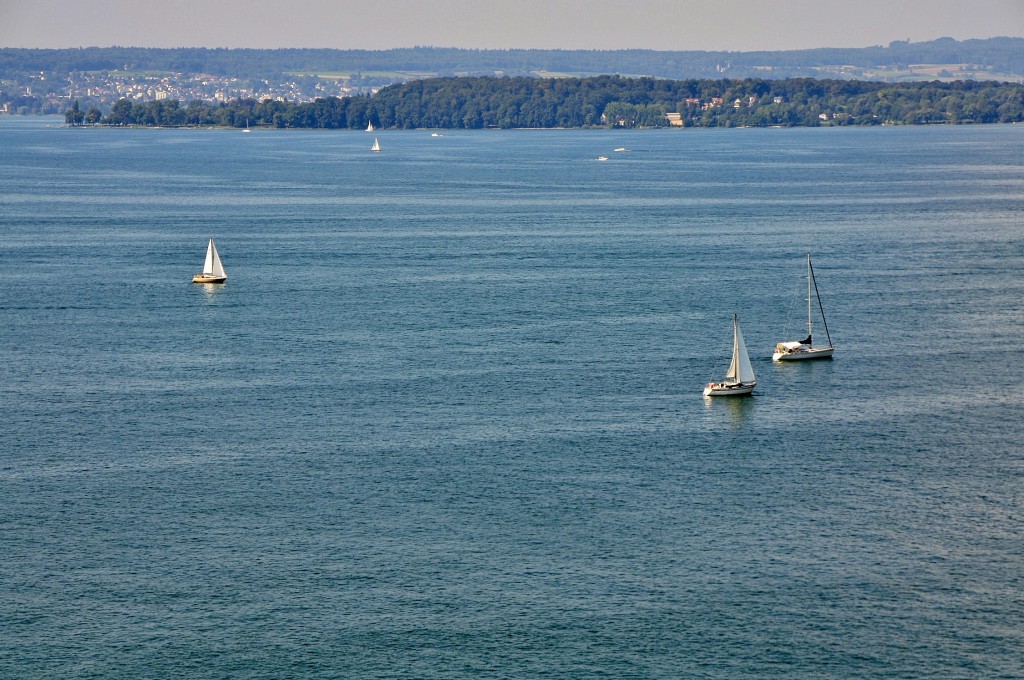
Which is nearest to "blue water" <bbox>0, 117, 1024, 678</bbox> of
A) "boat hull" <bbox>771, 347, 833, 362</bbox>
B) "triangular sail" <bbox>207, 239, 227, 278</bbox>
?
"boat hull" <bbox>771, 347, 833, 362</bbox>

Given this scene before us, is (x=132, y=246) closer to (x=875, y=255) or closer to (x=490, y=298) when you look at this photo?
(x=490, y=298)

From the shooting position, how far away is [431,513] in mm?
79562

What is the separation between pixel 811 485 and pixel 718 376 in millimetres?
23054

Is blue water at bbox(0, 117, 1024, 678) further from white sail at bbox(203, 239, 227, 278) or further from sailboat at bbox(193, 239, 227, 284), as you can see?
Answer: white sail at bbox(203, 239, 227, 278)

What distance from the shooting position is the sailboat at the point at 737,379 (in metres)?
100

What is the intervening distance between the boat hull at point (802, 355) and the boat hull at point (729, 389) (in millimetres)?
9874

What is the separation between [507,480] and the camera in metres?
84.2


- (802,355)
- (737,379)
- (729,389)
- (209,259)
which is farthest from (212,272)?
(729,389)

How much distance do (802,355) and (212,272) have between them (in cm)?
6489

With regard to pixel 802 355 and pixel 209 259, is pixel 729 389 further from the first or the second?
pixel 209 259

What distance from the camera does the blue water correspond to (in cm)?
6531

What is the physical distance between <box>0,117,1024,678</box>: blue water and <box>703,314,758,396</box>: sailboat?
4.59 ft

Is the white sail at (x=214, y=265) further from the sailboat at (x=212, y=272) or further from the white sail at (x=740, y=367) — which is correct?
the white sail at (x=740, y=367)

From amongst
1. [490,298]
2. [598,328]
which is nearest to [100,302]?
[490,298]
